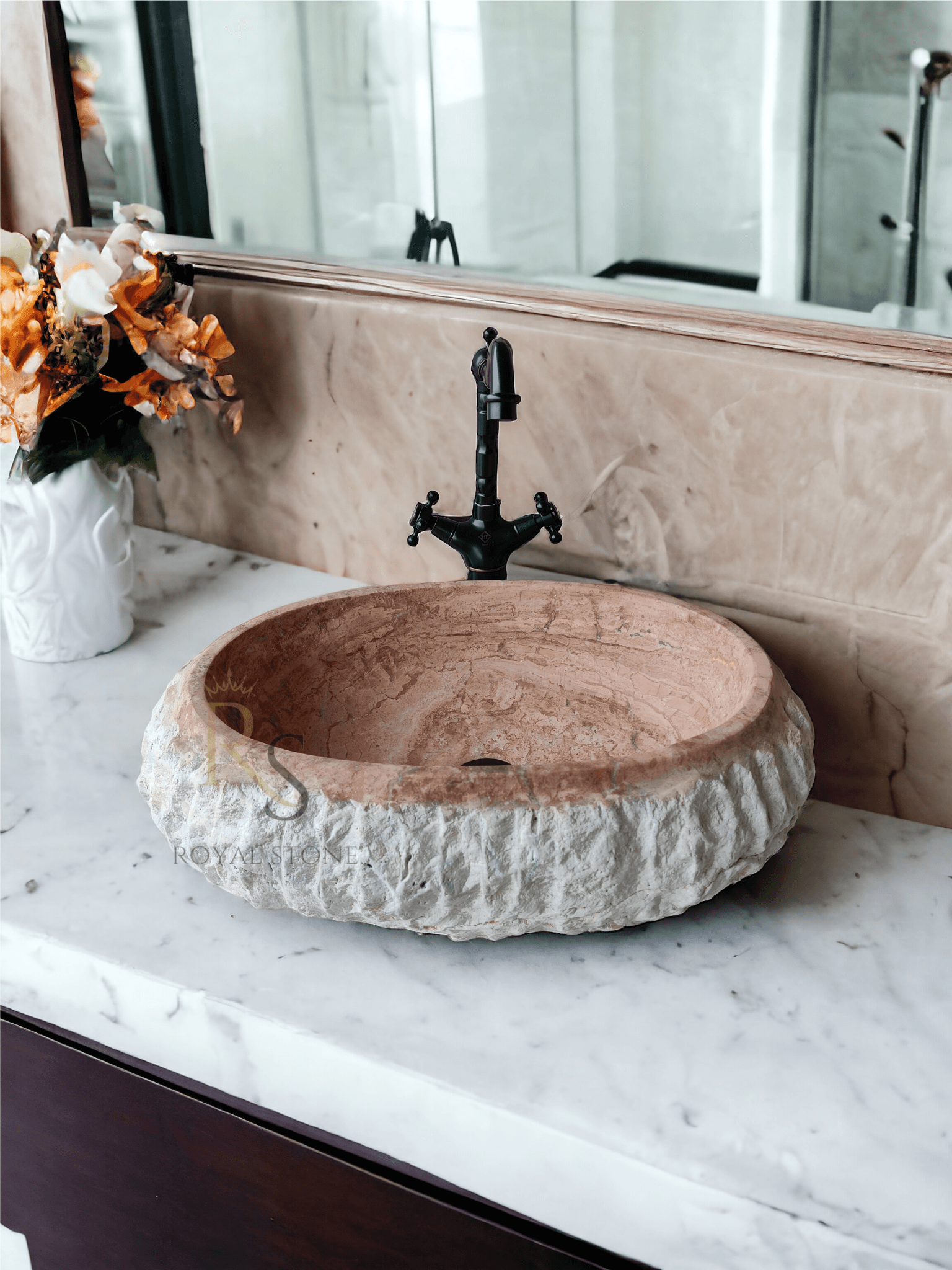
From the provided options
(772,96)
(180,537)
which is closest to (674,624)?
(772,96)

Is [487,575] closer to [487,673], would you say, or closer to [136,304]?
[487,673]

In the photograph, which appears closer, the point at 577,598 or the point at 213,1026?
the point at 213,1026

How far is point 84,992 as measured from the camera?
0.77 metres

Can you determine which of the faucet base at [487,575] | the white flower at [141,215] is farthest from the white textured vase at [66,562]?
the faucet base at [487,575]

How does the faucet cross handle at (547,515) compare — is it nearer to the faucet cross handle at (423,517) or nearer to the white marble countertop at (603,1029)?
the faucet cross handle at (423,517)

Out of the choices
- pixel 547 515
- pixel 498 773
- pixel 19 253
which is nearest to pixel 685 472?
pixel 547 515

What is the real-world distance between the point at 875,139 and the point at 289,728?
0.65m

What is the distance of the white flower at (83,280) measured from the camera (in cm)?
101

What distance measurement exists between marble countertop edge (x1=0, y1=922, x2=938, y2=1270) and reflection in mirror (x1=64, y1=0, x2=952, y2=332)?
0.64 m

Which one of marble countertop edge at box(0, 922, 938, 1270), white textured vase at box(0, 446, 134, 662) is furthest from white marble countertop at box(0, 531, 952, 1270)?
white textured vase at box(0, 446, 134, 662)

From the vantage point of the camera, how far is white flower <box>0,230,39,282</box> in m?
1.06

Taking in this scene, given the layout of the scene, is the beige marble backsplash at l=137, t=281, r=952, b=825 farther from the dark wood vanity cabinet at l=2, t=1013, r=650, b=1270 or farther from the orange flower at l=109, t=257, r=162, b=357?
the dark wood vanity cabinet at l=2, t=1013, r=650, b=1270

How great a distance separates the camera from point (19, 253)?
3.59 feet

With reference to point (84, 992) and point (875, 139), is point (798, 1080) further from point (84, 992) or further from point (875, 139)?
point (875, 139)
